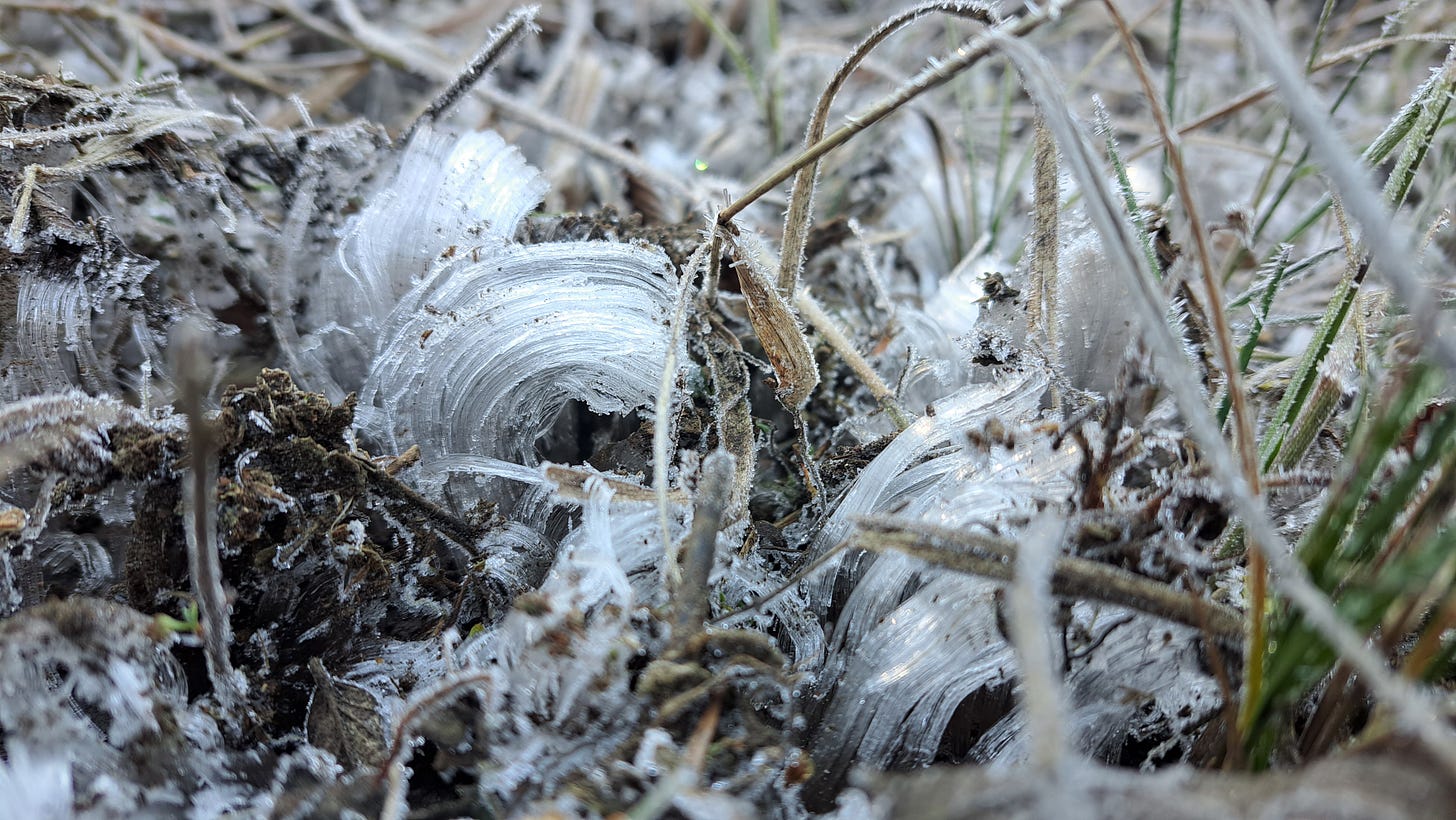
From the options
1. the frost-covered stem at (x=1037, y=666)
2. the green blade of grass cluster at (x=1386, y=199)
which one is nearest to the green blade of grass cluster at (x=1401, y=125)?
the green blade of grass cluster at (x=1386, y=199)

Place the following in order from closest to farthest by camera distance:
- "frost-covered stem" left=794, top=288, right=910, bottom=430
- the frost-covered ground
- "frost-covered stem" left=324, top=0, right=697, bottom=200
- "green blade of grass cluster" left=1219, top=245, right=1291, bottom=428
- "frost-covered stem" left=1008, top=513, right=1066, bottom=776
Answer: "frost-covered stem" left=1008, top=513, right=1066, bottom=776, the frost-covered ground, "green blade of grass cluster" left=1219, top=245, right=1291, bottom=428, "frost-covered stem" left=794, top=288, right=910, bottom=430, "frost-covered stem" left=324, top=0, right=697, bottom=200

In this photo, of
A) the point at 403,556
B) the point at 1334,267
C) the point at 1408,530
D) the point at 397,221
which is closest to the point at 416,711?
the point at 403,556

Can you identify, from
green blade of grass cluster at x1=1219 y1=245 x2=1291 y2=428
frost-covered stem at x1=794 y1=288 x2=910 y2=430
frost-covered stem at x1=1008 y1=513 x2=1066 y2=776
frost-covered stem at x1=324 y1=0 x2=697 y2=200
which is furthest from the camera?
frost-covered stem at x1=324 y1=0 x2=697 y2=200

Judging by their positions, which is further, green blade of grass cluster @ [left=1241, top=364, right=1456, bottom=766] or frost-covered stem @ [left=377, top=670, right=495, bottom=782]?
frost-covered stem @ [left=377, top=670, right=495, bottom=782]

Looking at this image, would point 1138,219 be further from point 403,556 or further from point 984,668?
point 403,556

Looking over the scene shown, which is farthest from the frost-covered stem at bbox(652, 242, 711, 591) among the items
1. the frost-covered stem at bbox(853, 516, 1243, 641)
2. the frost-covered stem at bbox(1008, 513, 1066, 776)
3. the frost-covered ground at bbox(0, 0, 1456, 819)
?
the frost-covered stem at bbox(1008, 513, 1066, 776)

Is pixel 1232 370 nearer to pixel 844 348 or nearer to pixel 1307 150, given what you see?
pixel 844 348

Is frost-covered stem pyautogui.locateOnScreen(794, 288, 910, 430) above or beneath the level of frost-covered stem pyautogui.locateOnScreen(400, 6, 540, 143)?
beneath

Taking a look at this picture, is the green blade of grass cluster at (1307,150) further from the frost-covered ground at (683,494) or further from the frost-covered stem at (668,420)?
the frost-covered stem at (668,420)

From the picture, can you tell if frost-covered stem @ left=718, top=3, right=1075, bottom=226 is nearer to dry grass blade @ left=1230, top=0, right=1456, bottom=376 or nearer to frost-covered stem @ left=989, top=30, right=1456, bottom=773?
frost-covered stem @ left=989, top=30, right=1456, bottom=773
